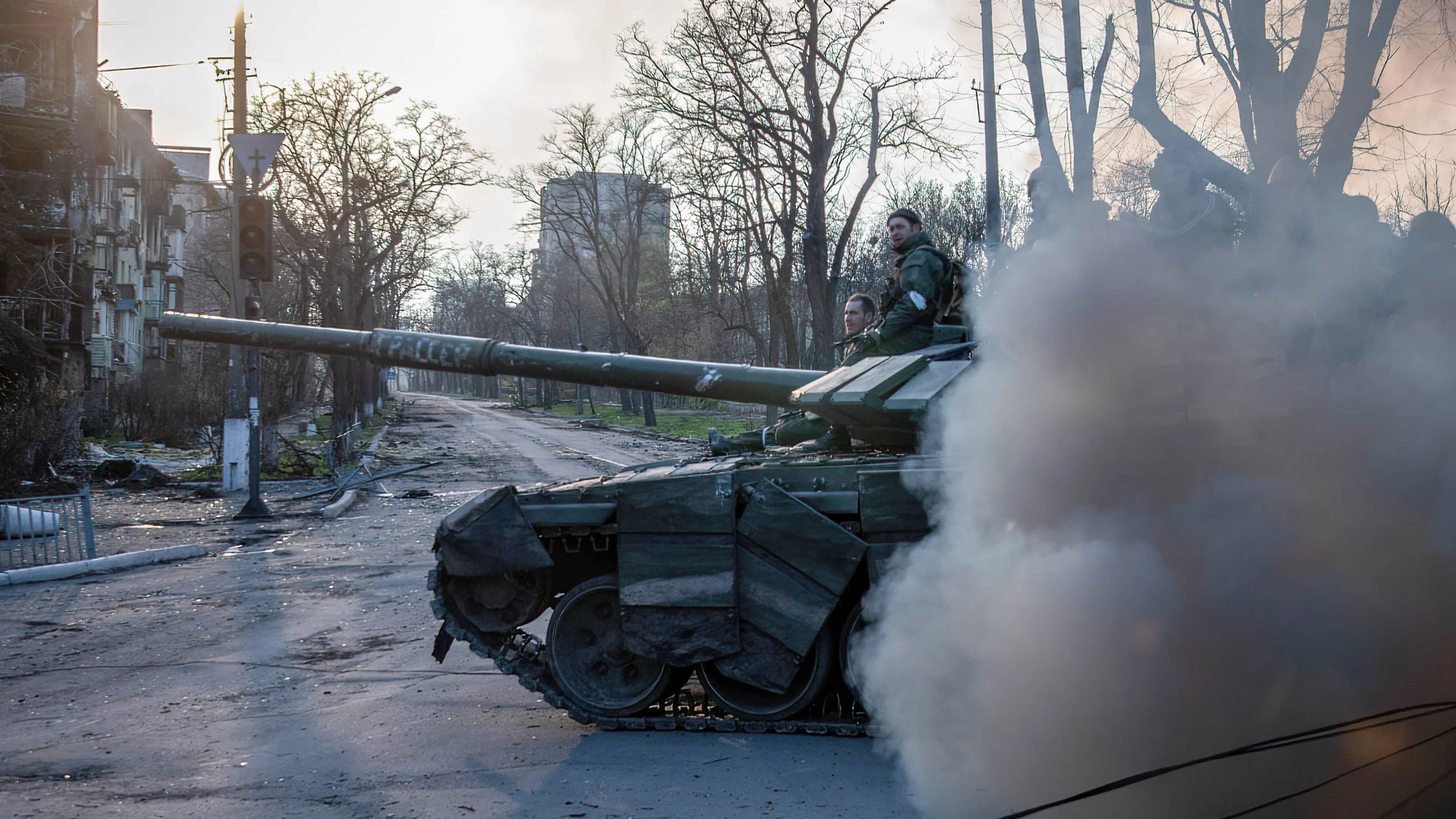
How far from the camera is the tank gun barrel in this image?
7.38 meters

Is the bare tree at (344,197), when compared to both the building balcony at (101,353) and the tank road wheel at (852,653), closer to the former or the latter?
the building balcony at (101,353)

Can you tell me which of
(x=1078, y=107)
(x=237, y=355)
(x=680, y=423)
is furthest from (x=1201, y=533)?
(x=680, y=423)

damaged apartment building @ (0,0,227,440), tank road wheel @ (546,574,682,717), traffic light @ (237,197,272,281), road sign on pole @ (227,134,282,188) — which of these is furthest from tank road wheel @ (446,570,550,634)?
damaged apartment building @ (0,0,227,440)

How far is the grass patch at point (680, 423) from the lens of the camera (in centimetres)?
3584

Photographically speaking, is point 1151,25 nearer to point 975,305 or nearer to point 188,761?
point 975,305

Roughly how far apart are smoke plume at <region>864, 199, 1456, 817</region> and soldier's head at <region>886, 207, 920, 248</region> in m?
2.05

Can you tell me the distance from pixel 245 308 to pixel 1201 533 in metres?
13.1

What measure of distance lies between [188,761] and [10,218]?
1919 centimetres

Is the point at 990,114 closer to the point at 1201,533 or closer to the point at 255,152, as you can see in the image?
the point at 255,152

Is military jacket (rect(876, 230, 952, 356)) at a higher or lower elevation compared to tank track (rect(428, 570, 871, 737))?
higher

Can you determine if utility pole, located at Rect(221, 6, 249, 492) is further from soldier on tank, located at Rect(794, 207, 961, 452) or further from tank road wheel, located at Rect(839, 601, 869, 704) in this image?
tank road wheel, located at Rect(839, 601, 869, 704)

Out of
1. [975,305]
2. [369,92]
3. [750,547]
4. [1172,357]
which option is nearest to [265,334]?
[750,547]

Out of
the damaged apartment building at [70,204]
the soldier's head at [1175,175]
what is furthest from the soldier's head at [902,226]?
the damaged apartment building at [70,204]

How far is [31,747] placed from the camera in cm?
524
